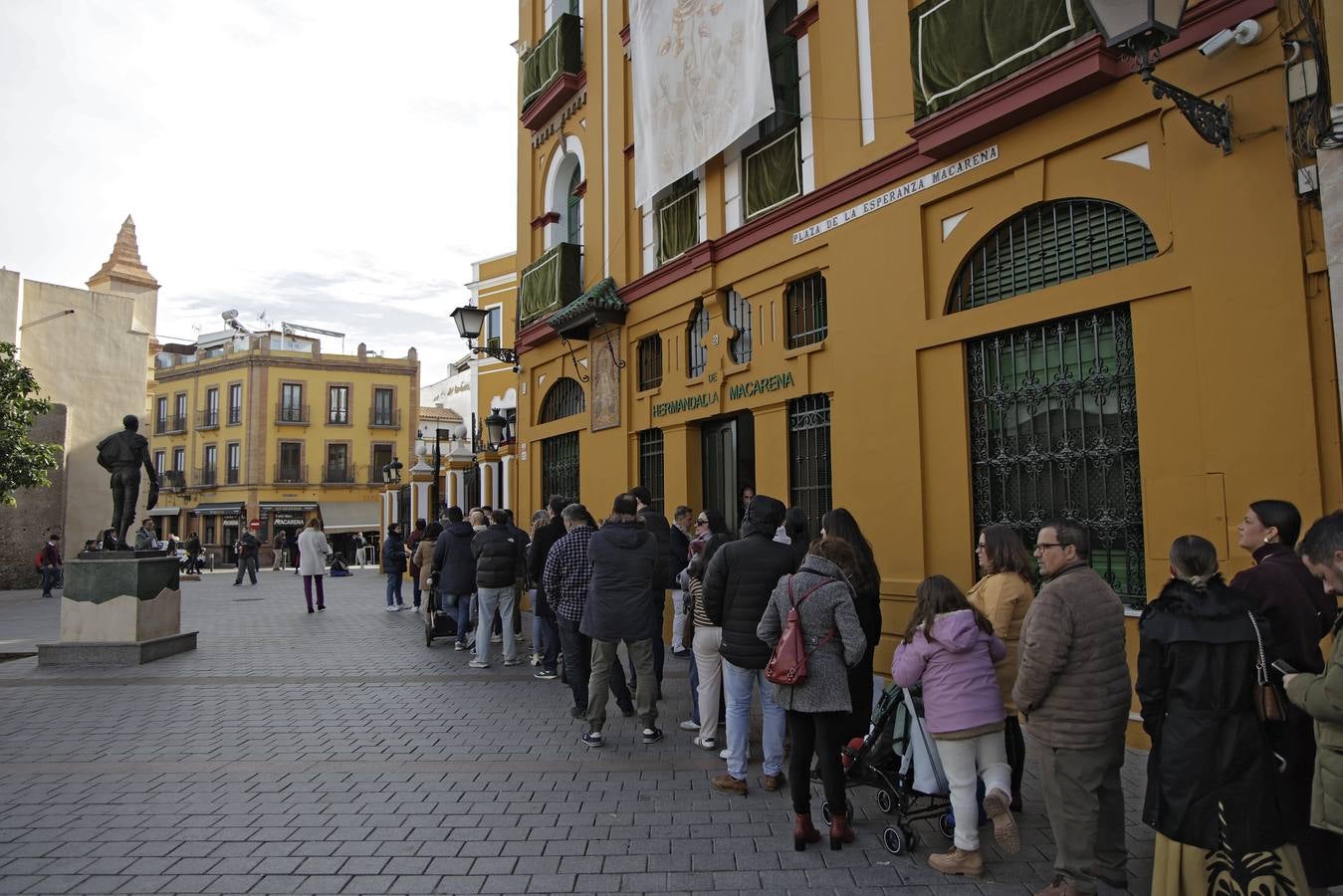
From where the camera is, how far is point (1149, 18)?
5.35 m

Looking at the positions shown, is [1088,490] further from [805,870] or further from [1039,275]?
[805,870]

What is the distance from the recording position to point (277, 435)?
167ft

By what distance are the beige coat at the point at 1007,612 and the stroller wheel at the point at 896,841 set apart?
0.88m

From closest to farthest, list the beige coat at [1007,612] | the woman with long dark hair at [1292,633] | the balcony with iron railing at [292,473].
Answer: the woman with long dark hair at [1292,633] < the beige coat at [1007,612] < the balcony with iron railing at [292,473]

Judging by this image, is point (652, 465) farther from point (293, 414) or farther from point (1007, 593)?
point (293, 414)

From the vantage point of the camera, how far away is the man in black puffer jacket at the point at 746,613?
5391mm

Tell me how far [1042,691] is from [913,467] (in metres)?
4.47

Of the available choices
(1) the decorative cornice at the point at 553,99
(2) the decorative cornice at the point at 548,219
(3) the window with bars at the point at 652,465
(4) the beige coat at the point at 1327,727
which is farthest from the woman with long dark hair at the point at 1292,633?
(2) the decorative cornice at the point at 548,219

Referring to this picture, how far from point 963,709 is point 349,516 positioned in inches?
2047

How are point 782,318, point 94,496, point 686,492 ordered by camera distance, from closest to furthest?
1. point 782,318
2. point 686,492
3. point 94,496

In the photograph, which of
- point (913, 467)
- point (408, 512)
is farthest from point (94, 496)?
point (913, 467)

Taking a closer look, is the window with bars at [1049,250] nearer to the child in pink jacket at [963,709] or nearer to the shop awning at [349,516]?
the child in pink jacket at [963,709]

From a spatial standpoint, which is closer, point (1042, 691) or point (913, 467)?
point (1042, 691)

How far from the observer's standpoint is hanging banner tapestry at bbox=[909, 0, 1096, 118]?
696 cm
